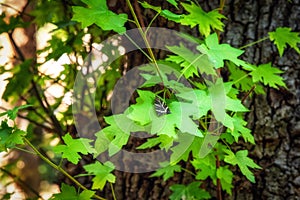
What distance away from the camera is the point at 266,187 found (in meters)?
1.57

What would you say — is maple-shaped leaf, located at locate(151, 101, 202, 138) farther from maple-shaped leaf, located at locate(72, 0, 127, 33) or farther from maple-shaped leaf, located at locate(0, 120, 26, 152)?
maple-shaped leaf, located at locate(0, 120, 26, 152)

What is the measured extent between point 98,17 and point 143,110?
245 millimetres

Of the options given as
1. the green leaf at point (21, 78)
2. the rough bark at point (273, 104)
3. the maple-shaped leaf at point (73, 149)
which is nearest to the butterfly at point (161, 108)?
the maple-shaped leaf at point (73, 149)

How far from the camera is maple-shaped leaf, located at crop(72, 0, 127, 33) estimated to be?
2.94 ft

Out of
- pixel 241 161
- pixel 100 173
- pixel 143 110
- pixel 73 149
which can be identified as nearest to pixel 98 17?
pixel 143 110

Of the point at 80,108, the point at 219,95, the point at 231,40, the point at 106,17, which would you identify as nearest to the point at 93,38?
the point at 80,108

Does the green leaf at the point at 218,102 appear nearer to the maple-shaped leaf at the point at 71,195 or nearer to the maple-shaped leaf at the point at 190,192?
the maple-shaped leaf at the point at 71,195

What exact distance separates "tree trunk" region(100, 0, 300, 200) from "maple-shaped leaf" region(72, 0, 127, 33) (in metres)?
0.59

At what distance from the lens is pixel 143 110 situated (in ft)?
2.89

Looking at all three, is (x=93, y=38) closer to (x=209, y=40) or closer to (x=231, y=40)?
(x=231, y=40)

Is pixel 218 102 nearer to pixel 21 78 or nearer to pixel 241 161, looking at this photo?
pixel 241 161

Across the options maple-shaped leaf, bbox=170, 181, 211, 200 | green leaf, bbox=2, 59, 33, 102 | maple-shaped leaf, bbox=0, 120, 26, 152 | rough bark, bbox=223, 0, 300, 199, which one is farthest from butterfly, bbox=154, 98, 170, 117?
green leaf, bbox=2, 59, 33, 102

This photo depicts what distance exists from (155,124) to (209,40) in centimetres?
26

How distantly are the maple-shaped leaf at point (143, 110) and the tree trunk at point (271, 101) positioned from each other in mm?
677
